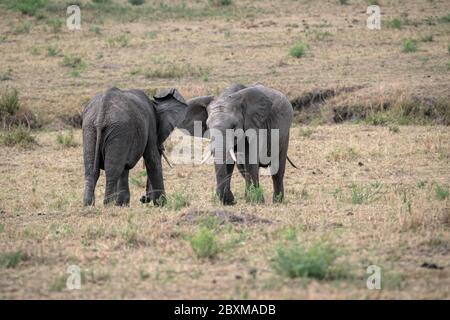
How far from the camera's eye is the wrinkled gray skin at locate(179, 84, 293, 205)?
1018cm

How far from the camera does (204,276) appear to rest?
7.17m

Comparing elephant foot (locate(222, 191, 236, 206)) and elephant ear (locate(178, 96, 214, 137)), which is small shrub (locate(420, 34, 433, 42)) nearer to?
elephant ear (locate(178, 96, 214, 137))

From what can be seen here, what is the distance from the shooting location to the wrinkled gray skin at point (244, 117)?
10.2 metres

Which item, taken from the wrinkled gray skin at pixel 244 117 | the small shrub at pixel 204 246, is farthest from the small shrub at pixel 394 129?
the small shrub at pixel 204 246

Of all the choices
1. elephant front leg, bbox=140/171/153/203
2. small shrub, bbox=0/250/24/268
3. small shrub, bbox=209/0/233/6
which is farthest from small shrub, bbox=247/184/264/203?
small shrub, bbox=209/0/233/6

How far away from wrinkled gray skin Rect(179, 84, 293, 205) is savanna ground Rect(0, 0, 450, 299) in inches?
10.7

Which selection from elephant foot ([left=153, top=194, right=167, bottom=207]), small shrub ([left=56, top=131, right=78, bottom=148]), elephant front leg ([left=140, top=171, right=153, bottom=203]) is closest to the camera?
elephant foot ([left=153, top=194, right=167, bottom=207])

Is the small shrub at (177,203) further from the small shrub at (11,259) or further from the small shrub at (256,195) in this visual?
the small shrub at (11,259)

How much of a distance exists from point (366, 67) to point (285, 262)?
1221 cm

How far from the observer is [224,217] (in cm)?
888

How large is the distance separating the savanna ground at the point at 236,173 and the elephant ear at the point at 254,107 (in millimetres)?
863

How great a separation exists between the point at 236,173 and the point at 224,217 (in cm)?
420

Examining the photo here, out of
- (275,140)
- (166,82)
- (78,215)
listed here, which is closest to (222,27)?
(166,82)
